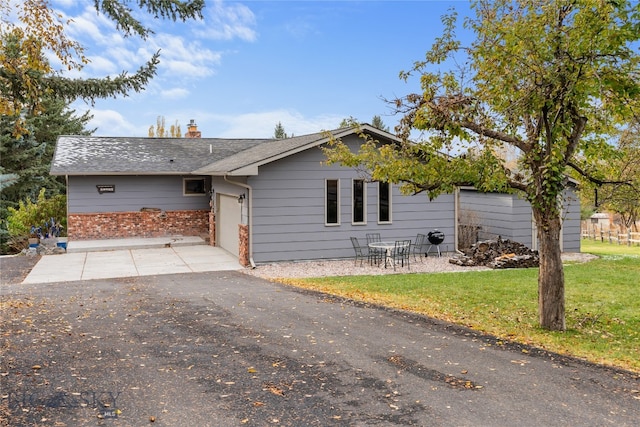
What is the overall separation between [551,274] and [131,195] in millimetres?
17631

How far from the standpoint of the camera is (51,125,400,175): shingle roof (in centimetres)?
1980

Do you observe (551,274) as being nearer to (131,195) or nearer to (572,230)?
(572,230)

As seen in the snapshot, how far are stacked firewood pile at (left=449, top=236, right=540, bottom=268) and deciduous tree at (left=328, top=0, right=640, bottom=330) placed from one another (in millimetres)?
6784

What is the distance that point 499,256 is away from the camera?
15930 millimetres

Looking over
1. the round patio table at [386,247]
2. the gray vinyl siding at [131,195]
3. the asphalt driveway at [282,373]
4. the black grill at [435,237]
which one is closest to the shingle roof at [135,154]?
the gray vinyl siding at [131,195]

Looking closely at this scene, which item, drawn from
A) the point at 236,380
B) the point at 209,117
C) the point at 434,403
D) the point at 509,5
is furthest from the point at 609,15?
the point at 209,117

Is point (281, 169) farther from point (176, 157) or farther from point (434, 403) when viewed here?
point (434, 403)

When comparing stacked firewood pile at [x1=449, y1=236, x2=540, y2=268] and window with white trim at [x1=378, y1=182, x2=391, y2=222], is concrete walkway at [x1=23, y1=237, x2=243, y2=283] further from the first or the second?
stacked firewood pile at [x1=449, y1=236, x2=540, y2=268]

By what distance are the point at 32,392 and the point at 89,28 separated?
8.52 metres

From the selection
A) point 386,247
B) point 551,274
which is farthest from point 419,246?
point 551,274

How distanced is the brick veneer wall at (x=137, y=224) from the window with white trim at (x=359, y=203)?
8750 millimetres

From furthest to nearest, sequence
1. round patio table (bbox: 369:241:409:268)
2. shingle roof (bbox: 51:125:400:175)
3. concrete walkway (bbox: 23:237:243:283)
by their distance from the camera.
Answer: shingle roof (bbox: 51:125:400:175) → round patio table (bbox: 369:241:409:268) → concrete walkway (bbox: 23:237:243:283)

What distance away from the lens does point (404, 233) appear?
673 inches

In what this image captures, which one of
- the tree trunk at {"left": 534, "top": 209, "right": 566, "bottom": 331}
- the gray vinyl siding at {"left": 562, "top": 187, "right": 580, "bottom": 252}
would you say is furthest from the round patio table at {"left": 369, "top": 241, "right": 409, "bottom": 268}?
the gray vinyl siding at {"left": 562, "top": 187, "right": 580, "bottom": 252}
